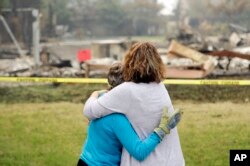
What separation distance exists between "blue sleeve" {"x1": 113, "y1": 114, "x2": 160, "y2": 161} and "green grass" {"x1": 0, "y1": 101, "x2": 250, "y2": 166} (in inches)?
72.8

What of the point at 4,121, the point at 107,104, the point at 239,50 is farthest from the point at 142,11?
the point at 107,104

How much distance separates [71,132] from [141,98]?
2.15 meters

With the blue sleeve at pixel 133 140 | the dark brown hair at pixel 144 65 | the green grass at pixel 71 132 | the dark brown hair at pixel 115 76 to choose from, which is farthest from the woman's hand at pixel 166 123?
the green grass at pixel 71 132

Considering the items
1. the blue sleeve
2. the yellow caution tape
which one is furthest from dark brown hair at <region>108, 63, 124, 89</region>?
the yellow caution tape

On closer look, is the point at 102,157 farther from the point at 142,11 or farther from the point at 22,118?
the point at 142,11

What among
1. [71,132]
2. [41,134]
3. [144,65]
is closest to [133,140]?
[144,65]

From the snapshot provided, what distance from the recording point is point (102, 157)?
266cm

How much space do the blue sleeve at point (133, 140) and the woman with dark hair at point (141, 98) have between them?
34mm

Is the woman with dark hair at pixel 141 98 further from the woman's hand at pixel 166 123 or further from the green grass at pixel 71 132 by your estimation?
the green grass at pixel 71 132

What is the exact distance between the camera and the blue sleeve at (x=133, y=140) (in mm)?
2520

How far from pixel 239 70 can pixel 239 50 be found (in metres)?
0.23

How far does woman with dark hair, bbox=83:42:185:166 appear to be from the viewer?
2.53 m

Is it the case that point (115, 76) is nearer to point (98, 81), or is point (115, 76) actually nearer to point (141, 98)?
point (141, 98)

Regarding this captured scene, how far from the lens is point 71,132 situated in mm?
4555
